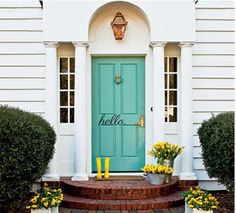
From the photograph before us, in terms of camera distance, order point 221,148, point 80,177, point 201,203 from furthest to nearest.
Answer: point 80,177 < point 221,148 < point 201,203

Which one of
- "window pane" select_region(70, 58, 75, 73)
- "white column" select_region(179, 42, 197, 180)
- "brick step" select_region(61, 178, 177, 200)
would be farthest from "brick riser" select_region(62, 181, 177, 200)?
"window pane" select_region(70, 58, 75, 73)

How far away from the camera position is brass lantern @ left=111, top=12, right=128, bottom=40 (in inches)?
291

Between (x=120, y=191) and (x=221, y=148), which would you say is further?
(x=120, y=191)

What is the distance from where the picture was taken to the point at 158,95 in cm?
721

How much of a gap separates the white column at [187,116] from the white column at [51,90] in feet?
7.46

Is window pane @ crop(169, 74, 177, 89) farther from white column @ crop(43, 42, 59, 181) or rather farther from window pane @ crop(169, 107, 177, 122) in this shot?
white column @ crop(43, 42, 59, 181)

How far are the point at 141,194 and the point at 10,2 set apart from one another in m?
4.26

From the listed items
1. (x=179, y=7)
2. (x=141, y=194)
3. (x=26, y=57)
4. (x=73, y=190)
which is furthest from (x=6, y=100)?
(x=179, y=7)

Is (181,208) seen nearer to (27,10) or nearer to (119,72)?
(119,72)

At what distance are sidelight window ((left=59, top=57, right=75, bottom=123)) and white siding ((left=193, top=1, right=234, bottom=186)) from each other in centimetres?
230

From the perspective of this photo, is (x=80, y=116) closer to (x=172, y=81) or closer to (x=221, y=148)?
(x=172, y=81)

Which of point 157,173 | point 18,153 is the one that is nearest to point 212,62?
point 157,173

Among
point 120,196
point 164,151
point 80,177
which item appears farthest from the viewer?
point 80,177

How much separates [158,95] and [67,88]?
1.74m
